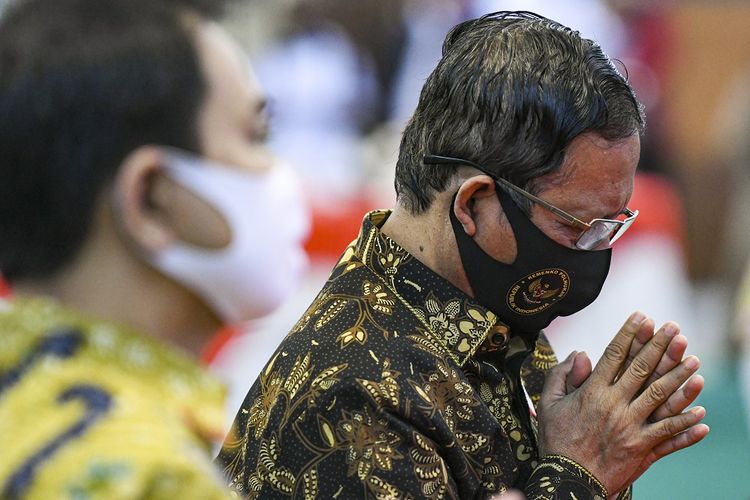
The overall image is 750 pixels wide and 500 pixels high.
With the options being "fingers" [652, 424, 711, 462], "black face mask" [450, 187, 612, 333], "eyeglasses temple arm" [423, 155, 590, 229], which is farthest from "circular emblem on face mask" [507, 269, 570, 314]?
"fingers" [652, 424, 711, 462]

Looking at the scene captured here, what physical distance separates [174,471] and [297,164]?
7.19m

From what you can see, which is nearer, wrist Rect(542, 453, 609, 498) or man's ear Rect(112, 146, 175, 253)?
man's ear Rect(112, 146, 175, 253)

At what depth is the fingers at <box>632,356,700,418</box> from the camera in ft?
7.26

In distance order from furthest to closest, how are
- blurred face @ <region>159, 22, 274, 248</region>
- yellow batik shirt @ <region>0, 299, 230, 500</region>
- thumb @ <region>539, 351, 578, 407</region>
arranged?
thumb @ <region>539, 351, 578, 407</region>
blurred face @ <region>159, 22, 274, 248</region>
yellow batik shirt @ <region>0, 299, 230, 500</region>

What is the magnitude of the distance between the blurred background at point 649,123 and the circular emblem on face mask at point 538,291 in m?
3.92

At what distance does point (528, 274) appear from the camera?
87.7 inches

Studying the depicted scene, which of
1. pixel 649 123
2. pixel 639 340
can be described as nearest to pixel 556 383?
pixel 639 340

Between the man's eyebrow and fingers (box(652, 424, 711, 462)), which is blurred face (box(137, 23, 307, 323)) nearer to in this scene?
the man's eyebrow

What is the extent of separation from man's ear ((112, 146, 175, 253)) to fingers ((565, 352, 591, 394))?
1.10m

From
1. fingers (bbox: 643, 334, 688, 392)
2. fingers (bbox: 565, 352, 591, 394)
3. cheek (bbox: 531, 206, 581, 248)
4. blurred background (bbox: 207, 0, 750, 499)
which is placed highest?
blurred background (bbox: 207, 0, 750, 499)

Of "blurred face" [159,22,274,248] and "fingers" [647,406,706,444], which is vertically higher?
"fingers" [647,406,706,444]

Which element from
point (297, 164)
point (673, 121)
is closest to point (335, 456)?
point (297, 164)

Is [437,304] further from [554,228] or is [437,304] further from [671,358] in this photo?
[671,358]

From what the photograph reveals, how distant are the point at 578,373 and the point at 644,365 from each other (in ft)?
0.47
